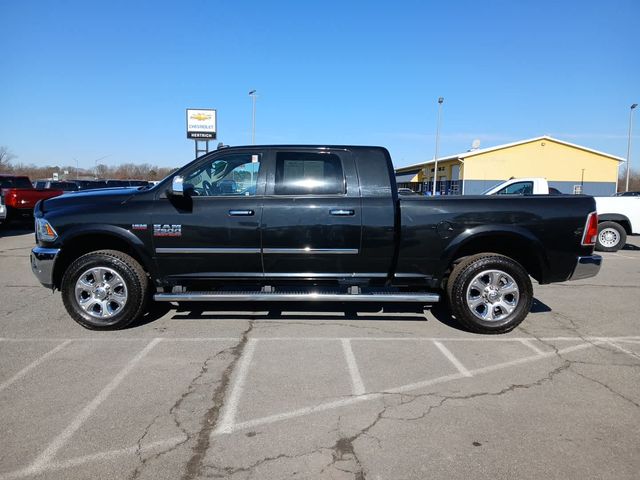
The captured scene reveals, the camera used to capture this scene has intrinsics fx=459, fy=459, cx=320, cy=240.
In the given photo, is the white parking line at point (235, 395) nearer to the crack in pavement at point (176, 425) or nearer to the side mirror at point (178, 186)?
the crack in pavement at point (176, 425)

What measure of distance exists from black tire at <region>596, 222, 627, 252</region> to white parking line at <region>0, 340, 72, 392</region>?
12.7m

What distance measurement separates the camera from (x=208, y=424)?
10.4 feet

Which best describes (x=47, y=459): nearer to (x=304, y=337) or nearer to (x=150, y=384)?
(x=150, y=384)

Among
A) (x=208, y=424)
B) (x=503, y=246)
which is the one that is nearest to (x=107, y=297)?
(x=208, y=424)

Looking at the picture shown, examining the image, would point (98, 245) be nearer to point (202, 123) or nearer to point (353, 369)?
point (353, 369)

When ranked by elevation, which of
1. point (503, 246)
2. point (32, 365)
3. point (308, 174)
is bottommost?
point (32, 365)

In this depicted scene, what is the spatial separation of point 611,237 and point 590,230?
28.5 feet

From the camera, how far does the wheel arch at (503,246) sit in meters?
5.14

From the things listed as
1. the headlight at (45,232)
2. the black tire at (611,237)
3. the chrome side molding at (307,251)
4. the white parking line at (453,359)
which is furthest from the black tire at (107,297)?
the black tire at (611,237)

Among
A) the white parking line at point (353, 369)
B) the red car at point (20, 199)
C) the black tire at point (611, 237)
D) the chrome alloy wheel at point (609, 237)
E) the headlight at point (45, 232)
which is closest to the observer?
the white parking line at point (353, 369)

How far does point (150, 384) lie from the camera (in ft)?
12.5

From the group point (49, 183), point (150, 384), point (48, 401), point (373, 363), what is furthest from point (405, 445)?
point (49, 183)

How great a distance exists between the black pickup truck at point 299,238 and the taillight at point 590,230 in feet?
0.05

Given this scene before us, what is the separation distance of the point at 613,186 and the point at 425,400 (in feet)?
150
